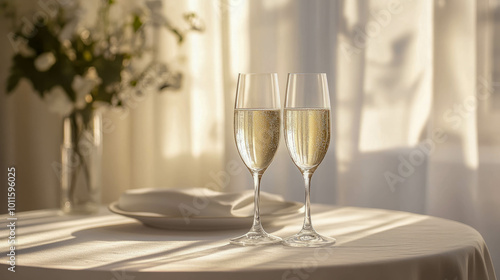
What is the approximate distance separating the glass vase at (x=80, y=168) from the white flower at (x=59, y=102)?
2cm

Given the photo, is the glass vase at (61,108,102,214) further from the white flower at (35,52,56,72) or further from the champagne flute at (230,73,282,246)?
the champagne flute at (230,73,282,246)

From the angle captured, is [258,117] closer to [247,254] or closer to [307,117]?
[307,117]

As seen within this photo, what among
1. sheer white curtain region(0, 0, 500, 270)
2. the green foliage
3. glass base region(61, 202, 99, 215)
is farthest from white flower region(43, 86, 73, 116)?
sheer white curtain region(0, 0, 500, 270)

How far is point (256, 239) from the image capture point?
113cm

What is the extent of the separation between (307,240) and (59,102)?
927 mm

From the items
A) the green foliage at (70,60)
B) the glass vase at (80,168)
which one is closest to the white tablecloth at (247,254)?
the glass vase at (80,168)

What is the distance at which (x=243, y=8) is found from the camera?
3057mm

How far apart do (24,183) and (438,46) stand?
92.9 inches

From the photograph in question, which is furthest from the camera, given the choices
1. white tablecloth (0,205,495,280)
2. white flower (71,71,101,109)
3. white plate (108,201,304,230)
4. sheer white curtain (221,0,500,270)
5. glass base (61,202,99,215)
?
sheer white curtain (221,0,500,270)

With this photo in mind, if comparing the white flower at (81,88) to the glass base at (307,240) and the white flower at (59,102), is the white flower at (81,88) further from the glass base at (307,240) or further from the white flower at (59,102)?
the glass base at (307,240)

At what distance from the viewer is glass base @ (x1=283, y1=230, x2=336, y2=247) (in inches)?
43.3

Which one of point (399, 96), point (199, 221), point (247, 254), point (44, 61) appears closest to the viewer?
point (247, 254)

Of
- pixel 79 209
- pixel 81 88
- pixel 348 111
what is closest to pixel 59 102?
pixel 81 88

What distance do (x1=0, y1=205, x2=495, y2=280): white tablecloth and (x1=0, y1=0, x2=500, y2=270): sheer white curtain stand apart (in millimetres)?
1205
